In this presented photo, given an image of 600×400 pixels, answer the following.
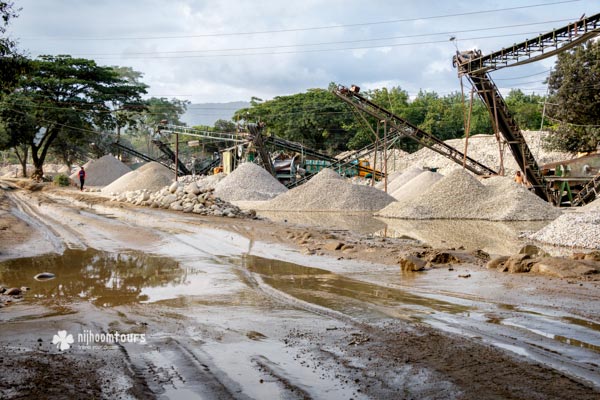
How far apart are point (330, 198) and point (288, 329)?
18.5 metres

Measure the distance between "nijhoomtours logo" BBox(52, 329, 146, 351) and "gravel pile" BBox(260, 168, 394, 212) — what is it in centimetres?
1823

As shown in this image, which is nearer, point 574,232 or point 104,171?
point 574,232

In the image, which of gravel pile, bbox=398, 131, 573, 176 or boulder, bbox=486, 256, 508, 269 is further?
gravel pile, bbox=398, 131, 573, 176

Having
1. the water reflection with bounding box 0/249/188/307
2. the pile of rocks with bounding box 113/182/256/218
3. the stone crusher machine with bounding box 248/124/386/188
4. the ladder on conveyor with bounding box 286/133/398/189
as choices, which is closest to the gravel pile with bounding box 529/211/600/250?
the water reflection with bounding box 0/249/188/307

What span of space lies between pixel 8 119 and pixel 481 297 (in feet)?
115

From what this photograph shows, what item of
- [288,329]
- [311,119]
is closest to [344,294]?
[288,329]

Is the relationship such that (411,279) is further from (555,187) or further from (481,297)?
(555,187)

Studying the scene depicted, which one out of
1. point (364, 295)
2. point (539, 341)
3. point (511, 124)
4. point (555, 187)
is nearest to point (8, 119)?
point (511, 124)

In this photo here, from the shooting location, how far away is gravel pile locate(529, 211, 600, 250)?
12898 mm

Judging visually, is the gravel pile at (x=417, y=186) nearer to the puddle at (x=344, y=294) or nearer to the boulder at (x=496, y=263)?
the boulder at (x=496, y=263)

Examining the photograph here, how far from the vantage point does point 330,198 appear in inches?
936

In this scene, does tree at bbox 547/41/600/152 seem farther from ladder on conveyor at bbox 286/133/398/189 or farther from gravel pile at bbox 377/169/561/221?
gravel pile at bbox 377/169/561/221

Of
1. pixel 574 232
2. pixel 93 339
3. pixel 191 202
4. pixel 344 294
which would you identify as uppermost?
pixel 191 202

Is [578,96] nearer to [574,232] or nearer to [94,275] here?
[574,232]
